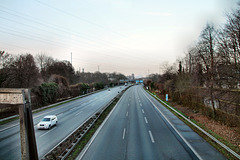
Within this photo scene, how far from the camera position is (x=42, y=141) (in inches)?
452

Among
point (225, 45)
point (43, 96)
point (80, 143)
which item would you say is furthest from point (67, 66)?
point (225, 45)

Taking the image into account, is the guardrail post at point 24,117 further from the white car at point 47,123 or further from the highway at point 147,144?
the white car at point 47,123

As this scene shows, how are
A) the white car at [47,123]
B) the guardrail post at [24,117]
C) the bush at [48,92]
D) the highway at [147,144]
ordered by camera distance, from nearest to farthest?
the guardrail post at [24,117] → the highway at [147,144] → the white car at [47,123] → the bush at [48,92]

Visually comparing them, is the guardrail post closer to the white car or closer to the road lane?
the road lane

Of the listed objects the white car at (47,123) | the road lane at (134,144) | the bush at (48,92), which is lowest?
the road lane at (134,144)

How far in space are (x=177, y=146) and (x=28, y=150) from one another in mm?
9685

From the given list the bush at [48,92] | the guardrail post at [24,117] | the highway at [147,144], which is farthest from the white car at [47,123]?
the bush at [48,92]

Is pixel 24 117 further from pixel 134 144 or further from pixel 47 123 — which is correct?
pixel 47 123

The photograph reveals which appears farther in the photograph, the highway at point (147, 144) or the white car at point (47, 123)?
the white car at point (47, 123)

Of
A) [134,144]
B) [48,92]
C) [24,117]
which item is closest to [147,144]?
[134,144]

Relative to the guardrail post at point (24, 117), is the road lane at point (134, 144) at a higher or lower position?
lower

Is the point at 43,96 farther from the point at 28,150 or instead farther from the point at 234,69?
the point at 234,69

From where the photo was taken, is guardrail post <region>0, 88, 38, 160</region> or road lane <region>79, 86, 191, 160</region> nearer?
guardrail post <region>0, 88, 38, 160</region>

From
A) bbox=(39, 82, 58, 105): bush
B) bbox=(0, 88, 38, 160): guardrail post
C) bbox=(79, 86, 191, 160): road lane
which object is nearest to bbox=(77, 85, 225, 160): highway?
bbox=(79, 86, 191, 160): road lane
